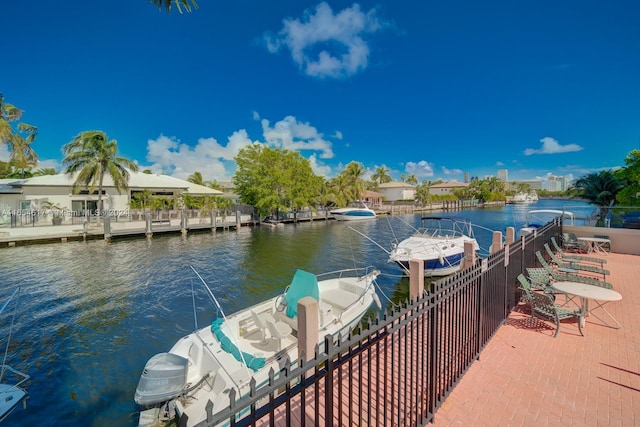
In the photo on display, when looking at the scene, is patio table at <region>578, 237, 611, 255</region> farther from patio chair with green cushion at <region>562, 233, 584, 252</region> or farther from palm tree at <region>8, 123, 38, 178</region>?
palm tree at <region>8, 123, 38, 178</region>

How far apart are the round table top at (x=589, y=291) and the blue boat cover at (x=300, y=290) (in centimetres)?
511

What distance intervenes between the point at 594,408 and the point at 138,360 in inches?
361

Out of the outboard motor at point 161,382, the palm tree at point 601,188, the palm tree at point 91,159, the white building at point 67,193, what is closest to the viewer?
the outboard motor at point 161,382

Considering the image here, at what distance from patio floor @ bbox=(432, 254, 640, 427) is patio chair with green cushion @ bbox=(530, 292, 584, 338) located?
0.19 metres

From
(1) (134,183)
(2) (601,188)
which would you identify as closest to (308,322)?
(2) (601,188)

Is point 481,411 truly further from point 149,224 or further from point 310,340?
point 149,224

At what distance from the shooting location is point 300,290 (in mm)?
6887

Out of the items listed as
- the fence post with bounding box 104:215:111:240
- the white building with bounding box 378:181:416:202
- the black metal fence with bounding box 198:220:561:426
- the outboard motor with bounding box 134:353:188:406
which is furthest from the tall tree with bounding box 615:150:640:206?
the white building with bounding box 378:181:416:202

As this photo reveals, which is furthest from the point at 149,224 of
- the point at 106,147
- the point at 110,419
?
the point at 110,419

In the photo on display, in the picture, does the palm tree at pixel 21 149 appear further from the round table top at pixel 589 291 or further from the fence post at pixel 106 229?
the round table top at pixel 589 291

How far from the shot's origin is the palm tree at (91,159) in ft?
93.2

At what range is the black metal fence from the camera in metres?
2.24

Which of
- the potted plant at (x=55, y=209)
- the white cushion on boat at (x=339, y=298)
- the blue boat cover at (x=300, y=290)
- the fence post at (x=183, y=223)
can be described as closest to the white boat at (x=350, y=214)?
the fence post at (x=183, y=223)

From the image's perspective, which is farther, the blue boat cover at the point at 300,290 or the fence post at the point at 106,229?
the fence post at the point at 106,229
